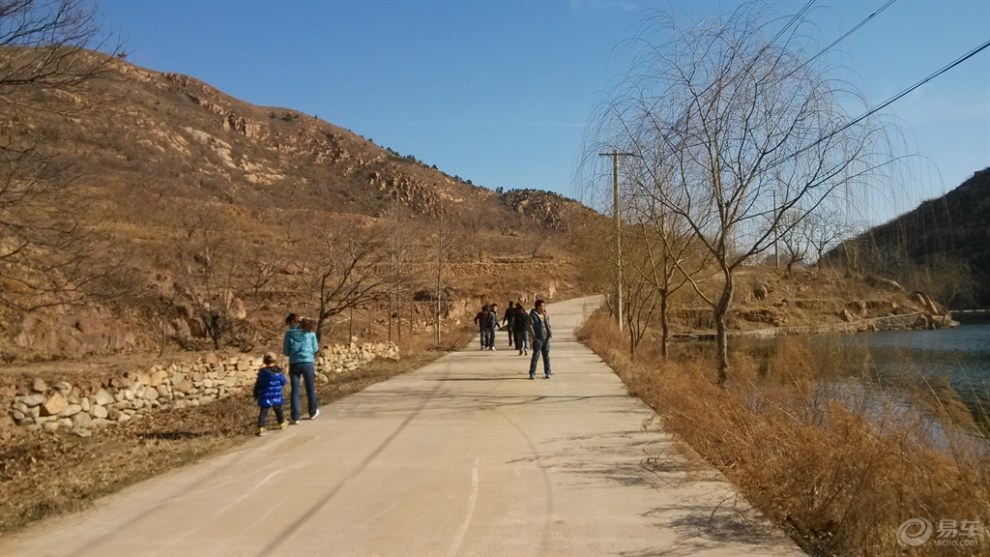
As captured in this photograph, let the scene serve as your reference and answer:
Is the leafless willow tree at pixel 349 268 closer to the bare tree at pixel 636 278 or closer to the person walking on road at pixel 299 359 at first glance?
the bare tree at pixel 636 278

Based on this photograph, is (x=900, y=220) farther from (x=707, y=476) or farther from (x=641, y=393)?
(x=641, y=393)

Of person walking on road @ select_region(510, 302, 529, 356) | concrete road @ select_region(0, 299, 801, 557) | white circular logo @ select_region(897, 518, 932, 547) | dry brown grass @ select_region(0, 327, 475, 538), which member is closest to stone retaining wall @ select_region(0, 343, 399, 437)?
dry brown grass @ select_region(0, 327, 475, 538)

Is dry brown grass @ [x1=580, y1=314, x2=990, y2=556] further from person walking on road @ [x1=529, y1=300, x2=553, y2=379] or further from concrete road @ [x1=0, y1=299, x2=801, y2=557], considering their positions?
person walking on road @ [x1=529, y1=300, x2=553, y2=379]

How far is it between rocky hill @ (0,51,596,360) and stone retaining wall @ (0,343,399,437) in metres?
1.53

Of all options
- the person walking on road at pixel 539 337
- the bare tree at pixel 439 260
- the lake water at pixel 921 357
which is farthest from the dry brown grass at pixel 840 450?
the bare tree at pixel 439 260

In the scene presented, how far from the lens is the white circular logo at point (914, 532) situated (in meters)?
4.41

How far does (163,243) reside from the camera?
85.2ft

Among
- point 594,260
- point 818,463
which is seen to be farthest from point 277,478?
point 594,260

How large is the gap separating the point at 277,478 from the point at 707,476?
13.6ft

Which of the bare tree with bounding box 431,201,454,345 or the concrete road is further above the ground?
the bare tree with bounding box 431,201,454,345

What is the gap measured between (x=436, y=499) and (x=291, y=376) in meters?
5.45

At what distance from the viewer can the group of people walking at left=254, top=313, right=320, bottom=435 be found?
9914 millimetres

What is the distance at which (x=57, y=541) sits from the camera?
210 inches

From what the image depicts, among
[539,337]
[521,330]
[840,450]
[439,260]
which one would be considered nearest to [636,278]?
[521,330]
